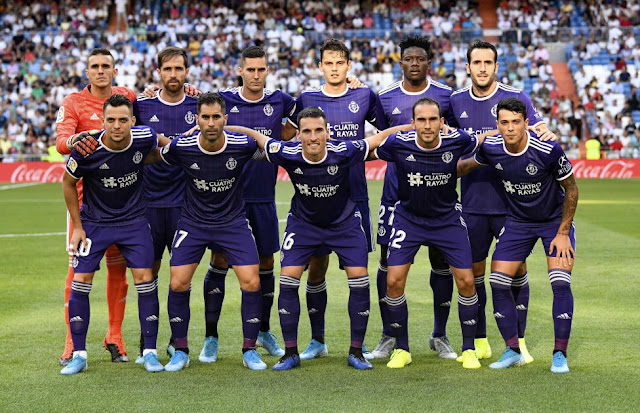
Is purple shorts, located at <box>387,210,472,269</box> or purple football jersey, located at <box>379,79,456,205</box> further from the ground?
purple football jersey, located at <box>379,79,456,205</box>

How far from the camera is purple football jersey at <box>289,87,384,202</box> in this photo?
332 inches

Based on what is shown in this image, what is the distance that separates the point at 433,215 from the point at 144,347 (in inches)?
105

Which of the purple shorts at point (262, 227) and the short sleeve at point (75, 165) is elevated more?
the short sleeve at point (75, 165)

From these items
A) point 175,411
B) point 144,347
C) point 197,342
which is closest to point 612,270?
point 197,342

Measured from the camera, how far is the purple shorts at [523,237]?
771 cm

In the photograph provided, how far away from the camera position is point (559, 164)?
7.51 meters

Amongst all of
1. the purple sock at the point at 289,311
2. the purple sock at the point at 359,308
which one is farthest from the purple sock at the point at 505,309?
the purple sock at the point at 289,311

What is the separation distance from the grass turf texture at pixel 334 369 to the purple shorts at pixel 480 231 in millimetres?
908

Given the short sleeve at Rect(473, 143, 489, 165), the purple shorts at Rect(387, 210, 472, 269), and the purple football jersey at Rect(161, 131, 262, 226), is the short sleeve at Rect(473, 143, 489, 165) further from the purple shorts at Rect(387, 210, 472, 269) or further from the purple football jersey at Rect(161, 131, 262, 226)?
the purple football jersey at Rect(161, 131, 262, 226)

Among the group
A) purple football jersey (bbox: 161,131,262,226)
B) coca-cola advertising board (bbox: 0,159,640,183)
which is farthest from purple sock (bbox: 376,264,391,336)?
coca-cola advertising board (bbox: 0,159,640,183)

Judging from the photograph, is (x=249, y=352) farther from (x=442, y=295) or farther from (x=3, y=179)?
(x=3, y=179)

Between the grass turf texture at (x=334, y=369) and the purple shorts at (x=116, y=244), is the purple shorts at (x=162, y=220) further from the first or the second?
the grass turf texture at (x=334, y=369)

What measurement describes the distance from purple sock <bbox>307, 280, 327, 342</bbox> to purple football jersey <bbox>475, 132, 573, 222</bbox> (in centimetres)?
180

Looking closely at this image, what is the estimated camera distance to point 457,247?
7750mm
